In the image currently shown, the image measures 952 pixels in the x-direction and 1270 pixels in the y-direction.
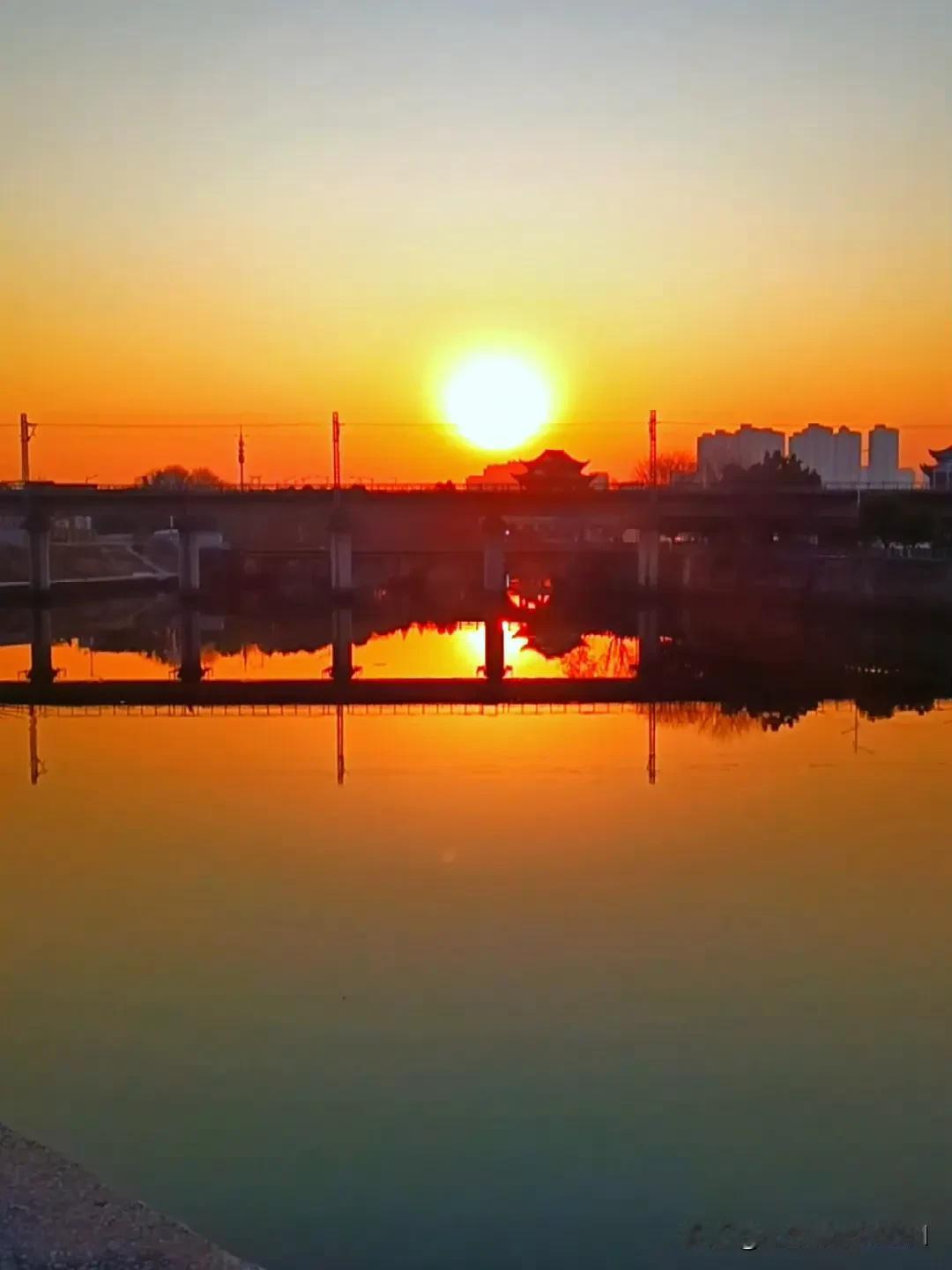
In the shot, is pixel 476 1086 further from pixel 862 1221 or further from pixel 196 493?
pixel 196 493

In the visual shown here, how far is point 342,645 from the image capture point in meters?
28.5

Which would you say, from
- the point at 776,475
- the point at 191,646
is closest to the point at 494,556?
the point at 776,475

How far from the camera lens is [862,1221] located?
4457 millimetres

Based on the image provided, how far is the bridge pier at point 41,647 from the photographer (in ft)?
73.8

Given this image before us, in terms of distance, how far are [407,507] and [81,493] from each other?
32.6 feet

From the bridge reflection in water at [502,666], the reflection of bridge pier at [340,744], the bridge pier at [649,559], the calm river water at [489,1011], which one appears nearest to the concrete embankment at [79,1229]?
the calm river water at [489,1011]

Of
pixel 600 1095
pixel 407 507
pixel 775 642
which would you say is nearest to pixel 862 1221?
pixel 600 1095

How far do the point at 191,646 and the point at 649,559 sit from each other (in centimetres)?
1601

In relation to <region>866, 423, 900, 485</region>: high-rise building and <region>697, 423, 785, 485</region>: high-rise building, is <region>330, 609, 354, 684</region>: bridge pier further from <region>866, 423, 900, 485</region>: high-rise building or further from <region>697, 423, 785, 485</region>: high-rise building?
<region>866, 423, 900, 485</region>: high-rise building

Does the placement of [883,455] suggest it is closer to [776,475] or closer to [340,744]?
[776,475]

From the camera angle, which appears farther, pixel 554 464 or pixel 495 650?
pixel 554 464

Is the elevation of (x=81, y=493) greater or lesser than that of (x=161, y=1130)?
greater

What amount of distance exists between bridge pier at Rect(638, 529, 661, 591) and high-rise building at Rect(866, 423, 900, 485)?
71.4 metres

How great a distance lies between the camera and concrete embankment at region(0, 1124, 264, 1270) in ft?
12.3
